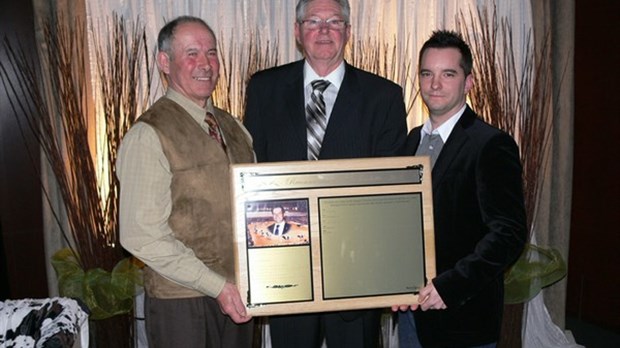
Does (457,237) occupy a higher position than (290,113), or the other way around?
(290,113)

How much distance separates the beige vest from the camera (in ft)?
6.72

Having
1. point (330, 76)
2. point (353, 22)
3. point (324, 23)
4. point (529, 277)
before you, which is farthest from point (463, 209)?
point (353, 22)

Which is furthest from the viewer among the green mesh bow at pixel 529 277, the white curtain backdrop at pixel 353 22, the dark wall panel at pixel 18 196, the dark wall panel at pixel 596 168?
the dark wall panel at pixel 596 168

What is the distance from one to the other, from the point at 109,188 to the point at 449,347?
2075 millimetres

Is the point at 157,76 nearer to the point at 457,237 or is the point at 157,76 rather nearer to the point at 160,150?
the point at 160,150

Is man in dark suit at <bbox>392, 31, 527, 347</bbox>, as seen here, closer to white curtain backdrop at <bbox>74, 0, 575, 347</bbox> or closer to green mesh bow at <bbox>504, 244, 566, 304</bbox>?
green mesh bow at <bbox>504, 244, 566, 304</bbox>

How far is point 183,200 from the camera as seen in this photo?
81.6 inches

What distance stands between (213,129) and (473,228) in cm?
96

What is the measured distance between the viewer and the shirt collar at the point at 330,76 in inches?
95.5

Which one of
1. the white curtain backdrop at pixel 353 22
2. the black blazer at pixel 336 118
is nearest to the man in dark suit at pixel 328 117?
the black blazer at pixel 336 118

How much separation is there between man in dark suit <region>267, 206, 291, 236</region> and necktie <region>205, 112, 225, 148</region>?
0.33 meters

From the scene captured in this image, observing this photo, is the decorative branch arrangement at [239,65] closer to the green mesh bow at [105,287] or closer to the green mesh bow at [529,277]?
the green mesh bow at [105,287]

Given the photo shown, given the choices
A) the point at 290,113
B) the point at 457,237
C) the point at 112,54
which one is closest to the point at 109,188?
the point at 112,54

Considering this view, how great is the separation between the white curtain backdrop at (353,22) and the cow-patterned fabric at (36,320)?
5.03 ft
